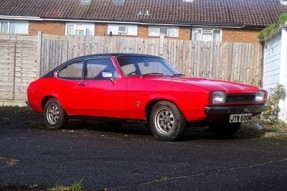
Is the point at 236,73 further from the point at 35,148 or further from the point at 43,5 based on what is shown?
the point at 43,5

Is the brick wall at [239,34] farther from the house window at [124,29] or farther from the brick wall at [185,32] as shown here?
the house window at [124,29]

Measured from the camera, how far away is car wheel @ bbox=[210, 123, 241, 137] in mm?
8727

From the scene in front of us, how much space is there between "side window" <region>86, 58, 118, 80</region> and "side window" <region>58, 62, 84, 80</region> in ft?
0.70

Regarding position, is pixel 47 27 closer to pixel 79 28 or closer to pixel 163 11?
pixel 79 28

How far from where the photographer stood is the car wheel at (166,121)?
25.5 ft

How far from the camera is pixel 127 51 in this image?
44.3 feet

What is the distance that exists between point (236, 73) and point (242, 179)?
862 cm

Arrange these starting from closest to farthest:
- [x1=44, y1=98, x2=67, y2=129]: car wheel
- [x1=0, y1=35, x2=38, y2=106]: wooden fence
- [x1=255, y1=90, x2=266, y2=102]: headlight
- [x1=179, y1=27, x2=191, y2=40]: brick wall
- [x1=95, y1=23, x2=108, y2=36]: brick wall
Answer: [x1=255, y1=90, x2=266, y2=102]: headlight < [x1=44, y1=98, x2=67, y2=129]: car wheel < [x1=0, y1=35, x2=38, y2=106]: wooden fence < [x1=179, y1=27, x2=191, y2=40]: brick wall < [x1=95, y1=23, x2=108, y2=36]: brick wall

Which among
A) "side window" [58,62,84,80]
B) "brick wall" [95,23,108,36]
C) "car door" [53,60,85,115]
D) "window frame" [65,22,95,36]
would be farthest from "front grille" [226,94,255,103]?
"window frame" [65,22,95,36]

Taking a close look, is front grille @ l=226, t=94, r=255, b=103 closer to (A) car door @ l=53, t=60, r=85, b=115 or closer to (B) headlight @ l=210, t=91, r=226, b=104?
(B) headlight @ l=210, t=91, r=226, b=104

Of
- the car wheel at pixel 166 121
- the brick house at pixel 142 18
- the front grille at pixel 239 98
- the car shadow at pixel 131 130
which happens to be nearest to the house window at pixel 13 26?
the brick house at pixel 142 18

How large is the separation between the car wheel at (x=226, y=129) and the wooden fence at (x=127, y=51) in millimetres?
4482

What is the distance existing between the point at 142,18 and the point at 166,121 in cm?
1978

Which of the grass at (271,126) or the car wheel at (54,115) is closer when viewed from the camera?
the grass at (271,126)
